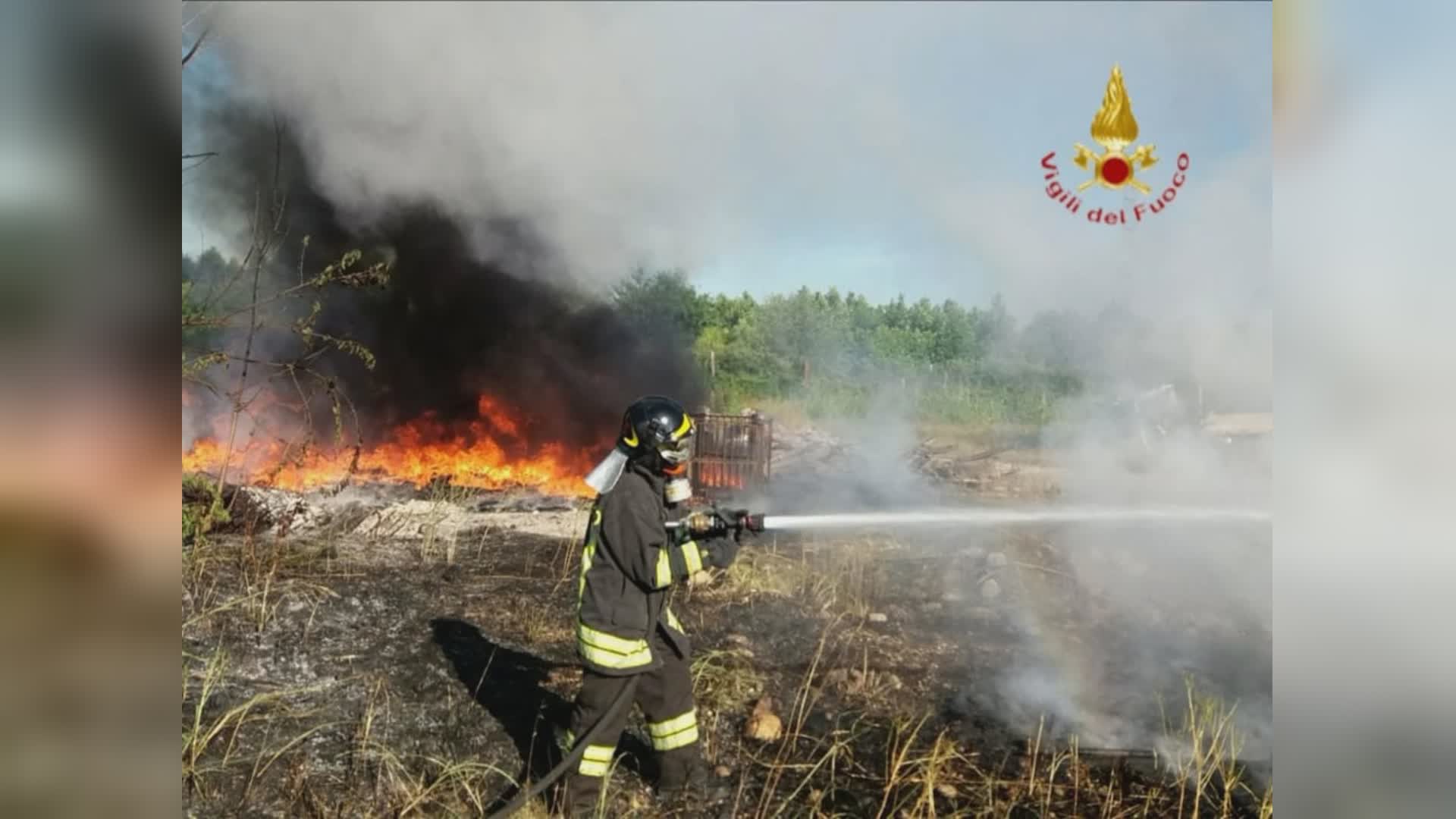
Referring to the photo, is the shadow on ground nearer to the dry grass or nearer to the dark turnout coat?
the dry grass

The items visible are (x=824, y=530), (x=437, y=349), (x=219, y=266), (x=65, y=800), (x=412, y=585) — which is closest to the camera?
(x=65, y=800)

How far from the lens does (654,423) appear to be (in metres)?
3.66

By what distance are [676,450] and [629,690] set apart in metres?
1.07

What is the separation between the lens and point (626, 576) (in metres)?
3.60

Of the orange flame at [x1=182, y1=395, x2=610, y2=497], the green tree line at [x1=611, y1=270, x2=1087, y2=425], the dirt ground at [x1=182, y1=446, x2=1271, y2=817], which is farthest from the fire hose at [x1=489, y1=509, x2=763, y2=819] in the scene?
the green tree line at [x1=611, y1=270, x2=1087, y2=425]

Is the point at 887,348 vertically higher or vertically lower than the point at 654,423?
higher

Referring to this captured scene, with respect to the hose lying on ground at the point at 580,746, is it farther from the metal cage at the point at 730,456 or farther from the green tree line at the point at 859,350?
the green tree line at the point at 859,350

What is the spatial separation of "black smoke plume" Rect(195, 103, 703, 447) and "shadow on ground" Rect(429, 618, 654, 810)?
22.5 feet

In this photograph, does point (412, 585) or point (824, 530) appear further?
point (824, 530)

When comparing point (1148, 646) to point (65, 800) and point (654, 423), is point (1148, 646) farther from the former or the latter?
point (65, 800)

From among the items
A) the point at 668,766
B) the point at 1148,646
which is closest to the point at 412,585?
the point at 668,766

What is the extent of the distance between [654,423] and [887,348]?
36.6ft

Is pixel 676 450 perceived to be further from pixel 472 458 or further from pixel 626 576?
pixel 472 458

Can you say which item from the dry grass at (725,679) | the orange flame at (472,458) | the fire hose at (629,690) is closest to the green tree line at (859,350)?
the orange flame at (472,458)
